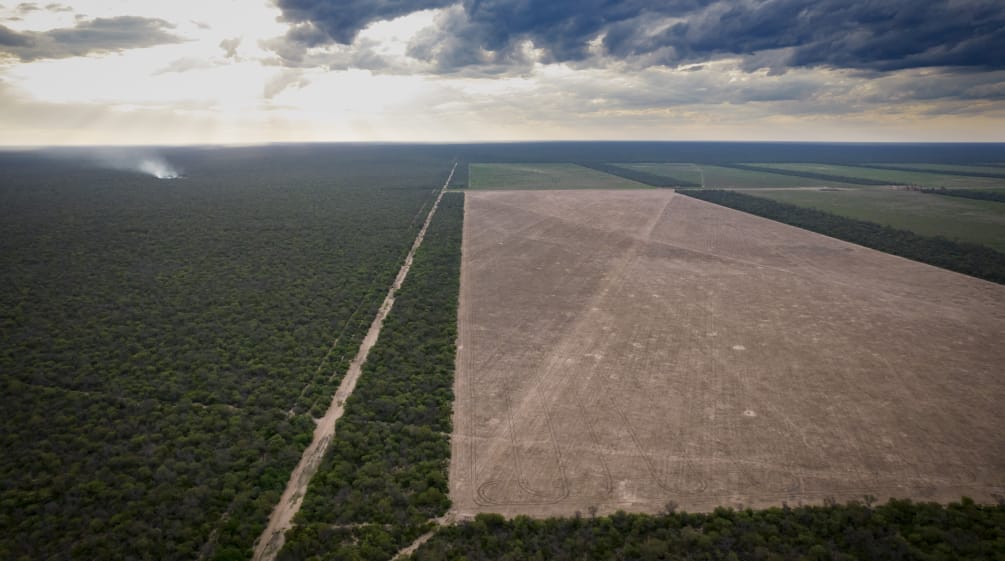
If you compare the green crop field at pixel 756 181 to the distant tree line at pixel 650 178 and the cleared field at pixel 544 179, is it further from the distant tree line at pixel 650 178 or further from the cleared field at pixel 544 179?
the cleared field at pixel 544 179

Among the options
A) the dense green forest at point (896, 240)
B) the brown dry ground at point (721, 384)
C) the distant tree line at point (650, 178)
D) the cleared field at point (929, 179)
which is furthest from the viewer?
the cleared field at point (929, 179)

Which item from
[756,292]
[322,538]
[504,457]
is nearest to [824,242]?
[756,292]

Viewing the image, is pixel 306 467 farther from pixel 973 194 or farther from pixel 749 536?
pixel 973 194

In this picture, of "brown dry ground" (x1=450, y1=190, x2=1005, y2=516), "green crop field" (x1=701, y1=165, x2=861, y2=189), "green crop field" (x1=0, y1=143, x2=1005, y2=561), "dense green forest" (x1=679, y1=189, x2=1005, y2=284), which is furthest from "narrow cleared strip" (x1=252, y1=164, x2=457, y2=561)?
"green crop field" (x1=701, y1=165, x2=861, y2=189)

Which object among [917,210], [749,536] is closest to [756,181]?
[917,210]

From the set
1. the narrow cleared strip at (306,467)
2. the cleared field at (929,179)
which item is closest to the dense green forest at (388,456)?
the narrow cleared strip at (306,467)
